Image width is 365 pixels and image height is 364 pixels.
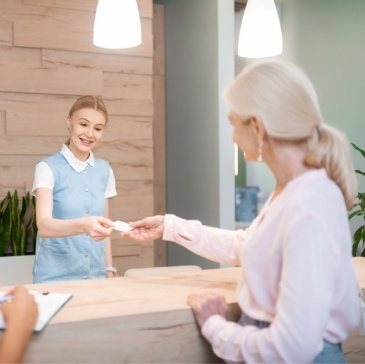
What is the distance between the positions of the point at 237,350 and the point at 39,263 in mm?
1509

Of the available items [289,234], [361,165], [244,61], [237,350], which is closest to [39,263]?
[237,350]

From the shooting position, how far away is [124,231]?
6.91 ft

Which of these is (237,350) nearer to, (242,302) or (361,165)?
(242,302)

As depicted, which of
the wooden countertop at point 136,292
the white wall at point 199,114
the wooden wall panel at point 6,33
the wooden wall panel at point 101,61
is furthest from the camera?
the white wall at point 199,114

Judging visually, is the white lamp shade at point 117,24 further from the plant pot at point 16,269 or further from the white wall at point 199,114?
the white wall at point 199,114

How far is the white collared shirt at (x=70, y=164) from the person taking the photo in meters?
2.54

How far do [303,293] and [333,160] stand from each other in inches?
13.9

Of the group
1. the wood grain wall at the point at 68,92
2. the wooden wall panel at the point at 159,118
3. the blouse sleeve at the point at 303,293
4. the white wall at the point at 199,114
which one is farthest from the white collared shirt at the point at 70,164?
the wooden wall panel at the point at 159,118

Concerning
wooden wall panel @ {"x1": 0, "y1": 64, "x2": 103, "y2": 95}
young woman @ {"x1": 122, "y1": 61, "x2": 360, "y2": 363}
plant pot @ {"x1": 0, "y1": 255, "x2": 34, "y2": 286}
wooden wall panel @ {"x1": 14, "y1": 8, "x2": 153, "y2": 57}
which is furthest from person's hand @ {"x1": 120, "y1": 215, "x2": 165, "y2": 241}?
wooden wall panel @ {"x1": 14, "y1": 8, "x2": 153, "y2": 57}

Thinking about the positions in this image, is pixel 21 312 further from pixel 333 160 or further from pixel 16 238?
pixel 16 238

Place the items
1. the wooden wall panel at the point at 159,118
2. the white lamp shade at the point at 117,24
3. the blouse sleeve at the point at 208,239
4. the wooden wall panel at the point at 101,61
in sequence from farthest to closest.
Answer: the wooden wall panel at the point at 159,118 < the wooden wall panel at the point at 101,61 < the white lamp shade at the point at 117,24 < the blouse sleeve at the point at 208,239

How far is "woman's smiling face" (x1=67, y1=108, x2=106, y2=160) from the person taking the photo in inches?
104

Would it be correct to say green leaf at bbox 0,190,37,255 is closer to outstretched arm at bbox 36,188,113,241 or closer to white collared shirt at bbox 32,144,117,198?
white collared shirt at bbox 32,144,117,198

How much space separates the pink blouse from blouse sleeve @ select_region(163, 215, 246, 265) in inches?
16.5
